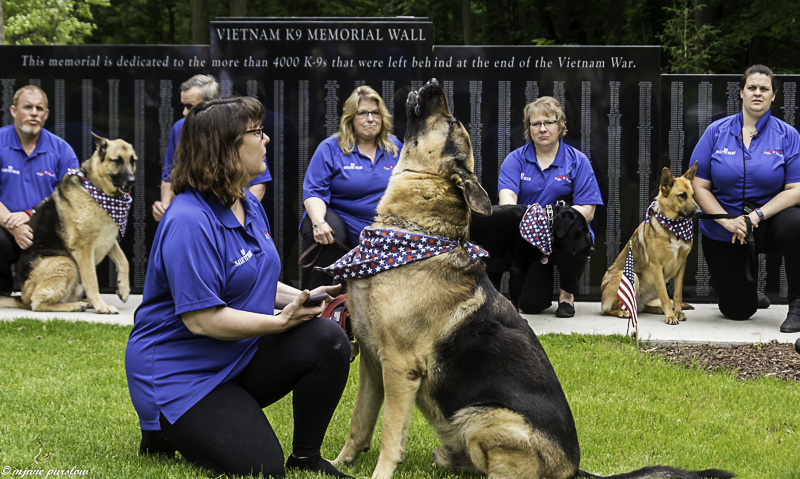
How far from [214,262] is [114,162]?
4.46 metres

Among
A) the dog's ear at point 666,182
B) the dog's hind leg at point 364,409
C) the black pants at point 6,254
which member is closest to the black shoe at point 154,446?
the dog's hind leg at point 364,409

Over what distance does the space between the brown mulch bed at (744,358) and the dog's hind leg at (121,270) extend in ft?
17.1

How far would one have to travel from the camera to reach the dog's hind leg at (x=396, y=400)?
9.20 ft

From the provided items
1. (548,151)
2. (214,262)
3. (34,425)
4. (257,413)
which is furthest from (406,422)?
(548,151)

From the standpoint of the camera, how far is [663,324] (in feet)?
20.7

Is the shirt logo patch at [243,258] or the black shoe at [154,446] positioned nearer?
the shirt logo patch at [243,258]

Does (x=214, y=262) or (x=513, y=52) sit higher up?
(x=513, y=52)

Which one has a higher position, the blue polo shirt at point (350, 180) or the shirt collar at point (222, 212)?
the blue polo shirt at point (350, 180)

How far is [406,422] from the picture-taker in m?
2.83

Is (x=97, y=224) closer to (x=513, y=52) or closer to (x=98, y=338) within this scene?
(x=98, y=338)

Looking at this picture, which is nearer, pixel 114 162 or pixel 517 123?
pixel 114 162

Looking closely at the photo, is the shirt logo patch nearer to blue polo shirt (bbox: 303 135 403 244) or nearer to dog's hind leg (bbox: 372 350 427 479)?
dog's hind leg (bbox: 372 350 427 479)

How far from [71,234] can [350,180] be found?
2.95m

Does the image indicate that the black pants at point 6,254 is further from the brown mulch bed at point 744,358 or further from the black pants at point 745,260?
the black pants at point 745,260
